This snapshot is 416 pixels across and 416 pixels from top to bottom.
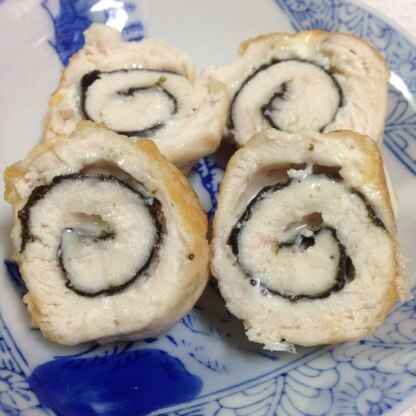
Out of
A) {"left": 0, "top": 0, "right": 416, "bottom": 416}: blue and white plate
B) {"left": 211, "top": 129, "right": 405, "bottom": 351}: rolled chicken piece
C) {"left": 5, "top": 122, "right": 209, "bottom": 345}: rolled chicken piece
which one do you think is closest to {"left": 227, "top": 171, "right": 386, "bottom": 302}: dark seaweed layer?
{"left": 211, "top": 129, "right": 405, "bottom": 351}: rolled chicken piece

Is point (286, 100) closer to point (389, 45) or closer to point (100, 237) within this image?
point (389, 45)

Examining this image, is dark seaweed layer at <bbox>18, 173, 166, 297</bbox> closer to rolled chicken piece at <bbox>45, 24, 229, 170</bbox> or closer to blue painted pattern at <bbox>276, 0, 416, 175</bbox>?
rolled chicken piece at <bbox>45, 24, 229, 170</bbox>

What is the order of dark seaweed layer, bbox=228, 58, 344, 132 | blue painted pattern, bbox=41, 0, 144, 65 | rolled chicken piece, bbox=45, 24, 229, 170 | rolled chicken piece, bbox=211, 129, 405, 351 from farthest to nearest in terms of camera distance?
blue painted pattern, bbox=41, 0, 144, 65 < dark seaweed layer, bbox=228, 58, 344, 132 < rolled chicken piece, bbox=45, 24, 229, 170 < rolled chicken piece, bbox=211, 129, 405, 351

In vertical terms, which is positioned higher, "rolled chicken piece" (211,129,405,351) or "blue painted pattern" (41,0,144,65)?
"blue painted pattern" (41,0,144,65)

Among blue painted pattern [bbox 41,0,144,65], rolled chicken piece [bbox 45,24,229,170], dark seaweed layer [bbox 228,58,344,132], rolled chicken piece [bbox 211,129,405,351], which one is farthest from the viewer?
blue painted pattern [bbox 41,0,144,65]

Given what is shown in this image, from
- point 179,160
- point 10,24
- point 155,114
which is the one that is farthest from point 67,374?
point 10,24

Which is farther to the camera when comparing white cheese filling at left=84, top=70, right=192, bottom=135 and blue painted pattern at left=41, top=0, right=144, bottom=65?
blue painted pattern at left=41, top=0, right=144, bottom=65

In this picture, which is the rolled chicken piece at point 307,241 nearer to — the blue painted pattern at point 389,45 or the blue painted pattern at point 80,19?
the blue painted pattern at point 389,45

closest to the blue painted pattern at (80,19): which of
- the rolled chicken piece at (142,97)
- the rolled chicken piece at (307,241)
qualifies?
the rolled chicken piece at (142,97)
